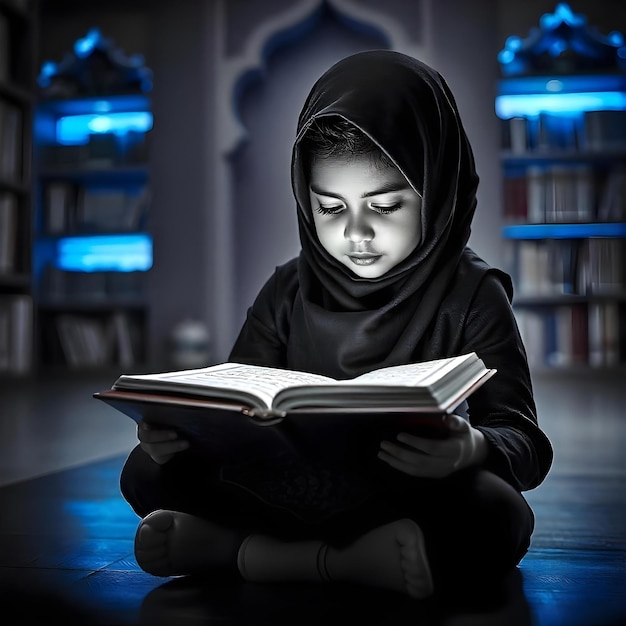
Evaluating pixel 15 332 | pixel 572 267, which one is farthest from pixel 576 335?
pixel 15 332

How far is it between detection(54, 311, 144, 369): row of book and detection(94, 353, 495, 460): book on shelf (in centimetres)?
382

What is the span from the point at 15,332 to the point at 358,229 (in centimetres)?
359

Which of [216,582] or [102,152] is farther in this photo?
[102,152]

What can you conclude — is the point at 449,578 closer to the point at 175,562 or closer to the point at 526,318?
the point at 175,562

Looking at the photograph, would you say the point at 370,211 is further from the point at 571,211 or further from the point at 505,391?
the point at 571,211

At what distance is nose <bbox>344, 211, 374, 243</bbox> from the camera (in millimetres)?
838

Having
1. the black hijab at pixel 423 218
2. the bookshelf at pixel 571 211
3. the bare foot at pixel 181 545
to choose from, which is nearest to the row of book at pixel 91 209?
the bookshelf at pixel 571 211

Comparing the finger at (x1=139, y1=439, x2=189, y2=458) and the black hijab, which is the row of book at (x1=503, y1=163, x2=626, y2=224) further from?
the finger at (x1=139, y1=439, x2=189, y2=458)

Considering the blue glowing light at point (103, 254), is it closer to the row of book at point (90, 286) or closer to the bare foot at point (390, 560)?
the row of book at point (90, 286)

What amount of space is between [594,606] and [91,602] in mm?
440

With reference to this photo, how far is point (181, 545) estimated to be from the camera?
0.79 m

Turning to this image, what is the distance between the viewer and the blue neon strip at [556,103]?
4.20m

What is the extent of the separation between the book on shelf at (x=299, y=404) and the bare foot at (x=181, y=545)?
0.11 meters

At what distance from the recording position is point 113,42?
4.67 meters
